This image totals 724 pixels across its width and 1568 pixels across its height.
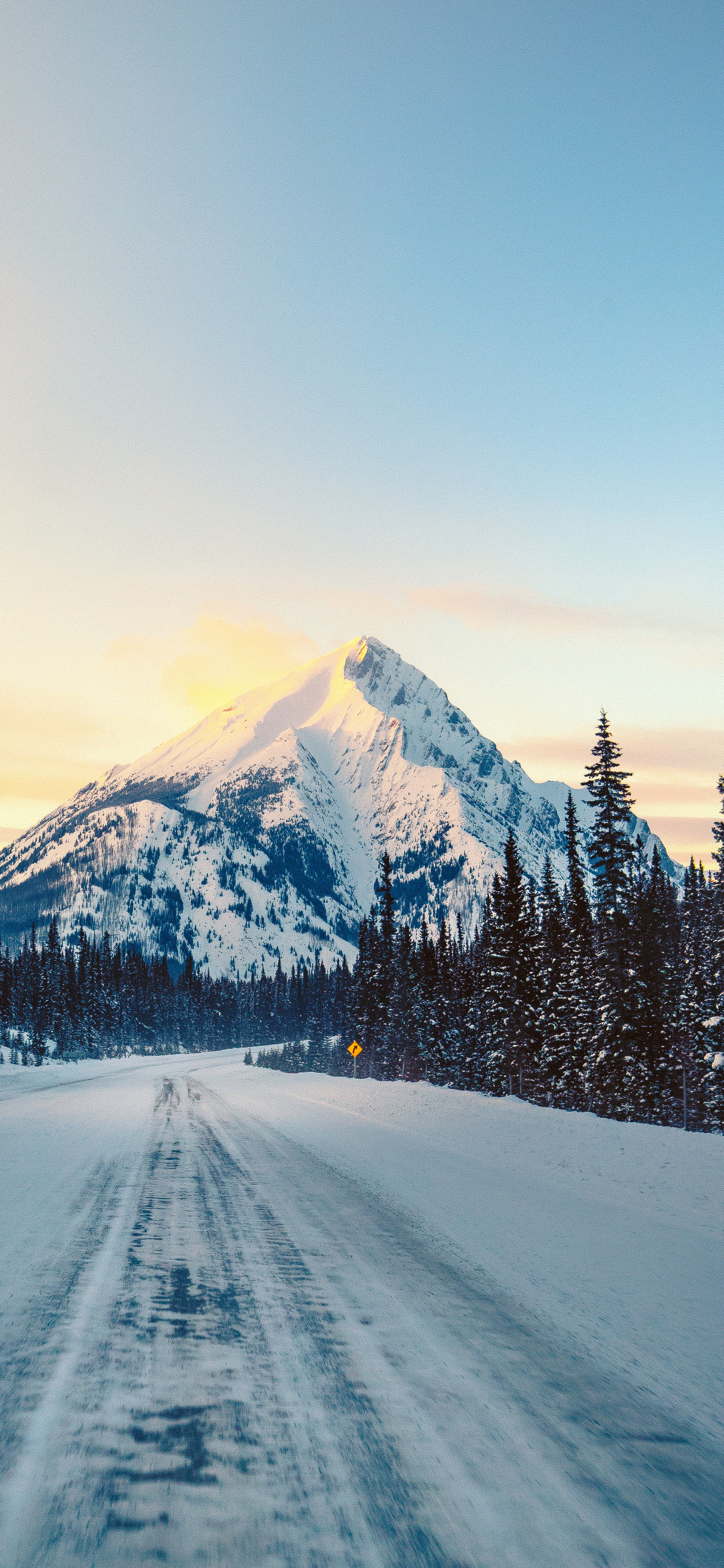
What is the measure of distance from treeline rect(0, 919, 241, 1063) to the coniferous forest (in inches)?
97.2

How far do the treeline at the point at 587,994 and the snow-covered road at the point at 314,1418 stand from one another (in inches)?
998

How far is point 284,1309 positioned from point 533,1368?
5.71 feet

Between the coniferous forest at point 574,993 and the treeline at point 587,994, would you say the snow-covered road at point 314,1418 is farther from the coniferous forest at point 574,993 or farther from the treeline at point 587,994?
the treeline at point 587,994

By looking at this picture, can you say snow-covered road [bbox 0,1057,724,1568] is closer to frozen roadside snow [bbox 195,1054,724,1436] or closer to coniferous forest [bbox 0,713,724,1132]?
frozen roadside snow [bbox 195,1054,724,1436]

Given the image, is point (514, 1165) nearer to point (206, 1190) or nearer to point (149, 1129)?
point (206, 1190)

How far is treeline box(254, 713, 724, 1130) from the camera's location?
34469mm

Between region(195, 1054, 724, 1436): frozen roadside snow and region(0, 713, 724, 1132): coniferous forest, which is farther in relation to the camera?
region(0, 713, 724, 1132): coniferous forest

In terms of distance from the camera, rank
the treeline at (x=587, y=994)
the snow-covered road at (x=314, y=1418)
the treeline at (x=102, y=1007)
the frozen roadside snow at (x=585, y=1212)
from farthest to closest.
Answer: the treeline at (x=102, y=1007), the treeline at (x=587, y=994), the frozen roadside snow at (x=585, y=1212), the snow-covered road at (x=314, y=1418)

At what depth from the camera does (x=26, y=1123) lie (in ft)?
58.5

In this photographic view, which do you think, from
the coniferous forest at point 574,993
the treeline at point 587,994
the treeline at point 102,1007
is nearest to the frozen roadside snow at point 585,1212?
the coniferous forest at point 574,993

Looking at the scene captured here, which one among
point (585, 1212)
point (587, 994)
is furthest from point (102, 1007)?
point (585, 1212)

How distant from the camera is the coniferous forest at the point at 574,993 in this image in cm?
3453

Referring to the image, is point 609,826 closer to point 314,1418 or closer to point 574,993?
point 574,993

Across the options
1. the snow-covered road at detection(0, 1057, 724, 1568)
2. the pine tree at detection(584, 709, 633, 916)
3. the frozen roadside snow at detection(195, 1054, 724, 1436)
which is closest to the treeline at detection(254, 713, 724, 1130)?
the pine tree at detection(584, 709, 633, 916)
